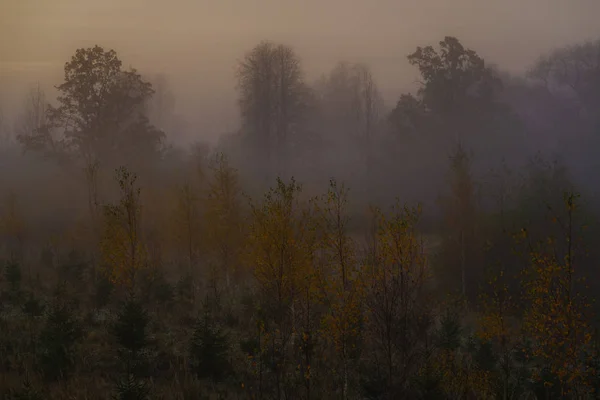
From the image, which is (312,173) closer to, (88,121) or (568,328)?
(88,121)

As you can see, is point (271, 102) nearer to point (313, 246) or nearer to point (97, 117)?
point (97, 117)

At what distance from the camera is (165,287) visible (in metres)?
21.0

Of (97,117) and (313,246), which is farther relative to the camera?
(97,117)

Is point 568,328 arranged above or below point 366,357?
above

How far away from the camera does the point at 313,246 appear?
1511 cm

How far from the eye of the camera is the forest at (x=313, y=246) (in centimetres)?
1342

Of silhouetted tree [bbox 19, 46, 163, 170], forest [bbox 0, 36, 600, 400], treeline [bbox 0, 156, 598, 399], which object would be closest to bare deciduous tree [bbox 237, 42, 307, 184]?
forest [bbox 0, 36, 600, 400]

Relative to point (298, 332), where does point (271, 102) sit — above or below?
above

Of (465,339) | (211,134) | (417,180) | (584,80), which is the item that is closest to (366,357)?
(465,339)

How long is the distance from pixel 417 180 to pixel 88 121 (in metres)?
27.3

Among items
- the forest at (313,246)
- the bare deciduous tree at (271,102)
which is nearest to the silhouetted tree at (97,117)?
the forest at (313,246)

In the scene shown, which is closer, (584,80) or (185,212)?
(185,212)

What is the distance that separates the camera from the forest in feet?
44.0

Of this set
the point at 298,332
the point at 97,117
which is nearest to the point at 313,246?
the point at 298,332
